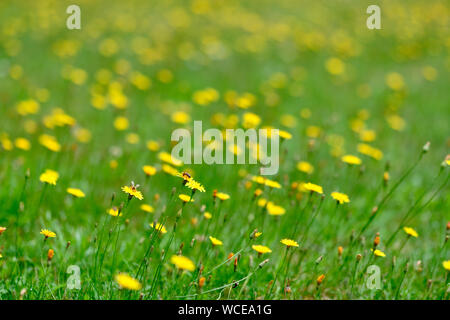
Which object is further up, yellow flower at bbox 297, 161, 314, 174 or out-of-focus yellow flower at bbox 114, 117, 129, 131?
out-of-focus yellow flower at bbox 114, 117, 129, 131

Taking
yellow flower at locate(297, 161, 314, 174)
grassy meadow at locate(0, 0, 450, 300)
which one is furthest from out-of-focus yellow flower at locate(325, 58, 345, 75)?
yellow flower at locate(297, 161, 314, 174)

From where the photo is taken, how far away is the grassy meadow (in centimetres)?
235

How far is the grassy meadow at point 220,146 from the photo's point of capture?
2350 millimetres

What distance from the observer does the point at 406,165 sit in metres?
4.24

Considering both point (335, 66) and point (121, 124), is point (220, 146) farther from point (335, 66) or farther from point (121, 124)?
point (335, 66)

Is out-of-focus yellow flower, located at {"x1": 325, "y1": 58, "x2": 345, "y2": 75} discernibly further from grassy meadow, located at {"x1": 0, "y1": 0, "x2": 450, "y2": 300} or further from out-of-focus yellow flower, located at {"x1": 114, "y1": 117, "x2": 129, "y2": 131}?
out-of-focus yellow flower, located at {"x1": 114, "y1": 117, "x2": 129, "y2": 131}

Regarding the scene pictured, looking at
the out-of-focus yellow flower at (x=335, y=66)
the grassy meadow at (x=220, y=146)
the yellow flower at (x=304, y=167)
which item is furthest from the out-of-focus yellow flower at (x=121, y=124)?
the out-of-focus yellow flower at (x=335, y=66)

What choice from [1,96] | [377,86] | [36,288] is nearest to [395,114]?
[377,86]

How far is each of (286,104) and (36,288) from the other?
12.8 ft

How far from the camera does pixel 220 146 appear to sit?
3.56m

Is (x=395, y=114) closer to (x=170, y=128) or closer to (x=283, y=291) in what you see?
(x=170, y=128)

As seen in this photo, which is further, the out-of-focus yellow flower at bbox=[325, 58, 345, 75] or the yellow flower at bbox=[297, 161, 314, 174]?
the out-of-focus yellow flower at bbox=[325, 58, 345, 75]

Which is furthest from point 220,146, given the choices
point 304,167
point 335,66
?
point 335,66

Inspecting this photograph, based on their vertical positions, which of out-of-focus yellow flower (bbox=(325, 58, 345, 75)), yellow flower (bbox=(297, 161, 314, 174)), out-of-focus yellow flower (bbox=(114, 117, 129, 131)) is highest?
out-of-focus yellow flower (bbox=(325, 58, 345, 75))
